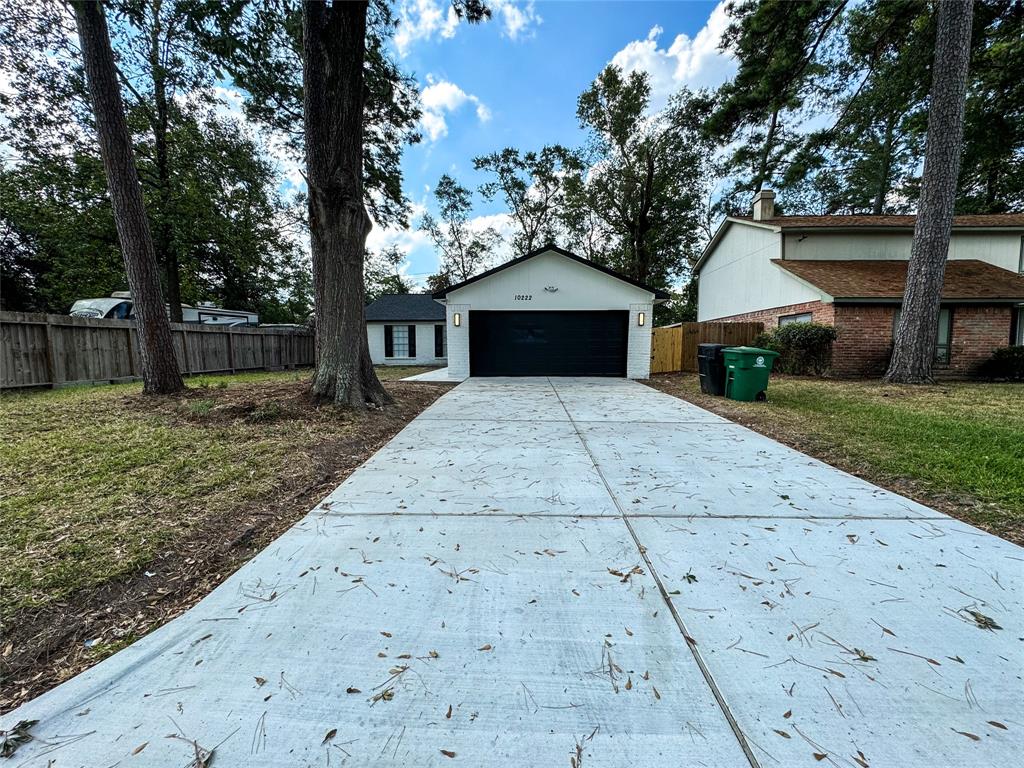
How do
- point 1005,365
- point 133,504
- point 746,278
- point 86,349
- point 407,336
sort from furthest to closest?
point 407,336, point 746,278, point 1005,365, point 86,349, point 133,504

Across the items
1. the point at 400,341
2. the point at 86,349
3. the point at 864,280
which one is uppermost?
the point at 864,280

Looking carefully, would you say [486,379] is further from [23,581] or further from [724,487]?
[23,581]

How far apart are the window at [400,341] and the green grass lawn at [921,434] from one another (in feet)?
44.3

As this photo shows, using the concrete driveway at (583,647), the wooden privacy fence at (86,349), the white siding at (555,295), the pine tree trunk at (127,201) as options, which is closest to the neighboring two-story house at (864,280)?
the white siding at (555,295)

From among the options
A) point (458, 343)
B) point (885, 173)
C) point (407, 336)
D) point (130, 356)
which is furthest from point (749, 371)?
point (885, 173)

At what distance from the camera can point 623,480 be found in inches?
138

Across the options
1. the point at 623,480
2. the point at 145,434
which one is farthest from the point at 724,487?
the point at 145,434

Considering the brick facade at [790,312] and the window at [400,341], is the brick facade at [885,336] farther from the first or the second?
the window at [400,341]

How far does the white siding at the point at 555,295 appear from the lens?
11.8 meters

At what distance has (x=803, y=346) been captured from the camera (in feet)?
36.5

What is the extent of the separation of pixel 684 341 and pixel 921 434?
9.13 metres

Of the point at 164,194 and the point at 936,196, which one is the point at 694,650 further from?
the point at 164,194

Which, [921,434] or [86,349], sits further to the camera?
[86,349]

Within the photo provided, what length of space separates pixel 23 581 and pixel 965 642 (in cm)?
427
